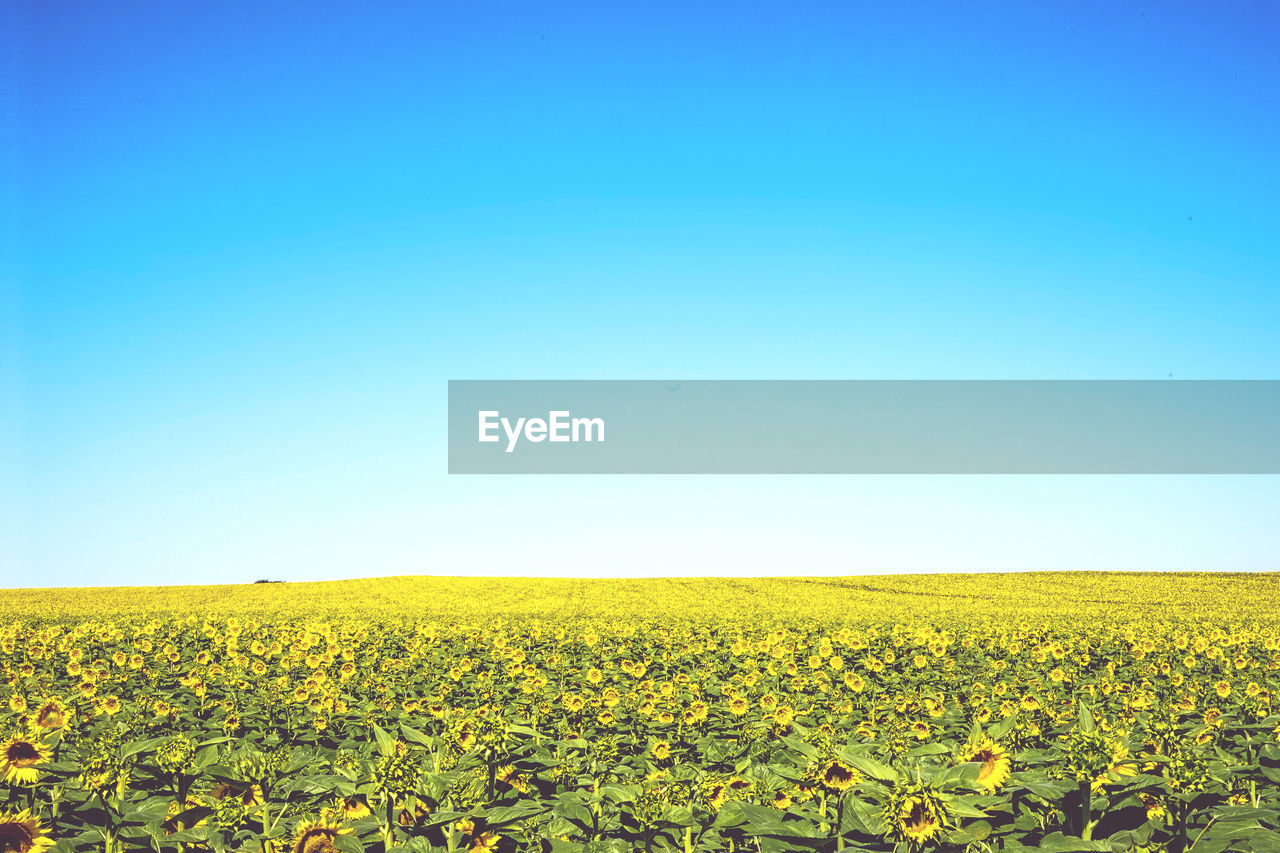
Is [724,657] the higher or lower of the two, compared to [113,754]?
lower

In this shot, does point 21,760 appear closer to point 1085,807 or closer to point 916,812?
point 916,812

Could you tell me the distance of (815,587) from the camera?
141 feet

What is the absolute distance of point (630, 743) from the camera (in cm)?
564

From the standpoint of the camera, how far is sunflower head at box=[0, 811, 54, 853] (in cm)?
267

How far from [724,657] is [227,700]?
586 centimetres

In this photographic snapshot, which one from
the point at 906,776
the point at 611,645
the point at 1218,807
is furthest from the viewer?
the point at 611,645

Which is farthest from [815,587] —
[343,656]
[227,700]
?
[227,700]

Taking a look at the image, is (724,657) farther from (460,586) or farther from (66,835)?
(460,586)

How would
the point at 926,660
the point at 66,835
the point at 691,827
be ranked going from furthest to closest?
the point at 926,660 → the point at 66,835 → the point at 691,827

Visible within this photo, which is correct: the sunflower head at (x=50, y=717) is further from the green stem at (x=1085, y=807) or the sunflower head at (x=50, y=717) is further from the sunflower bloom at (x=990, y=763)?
the green stem at (x=1085, y=807)

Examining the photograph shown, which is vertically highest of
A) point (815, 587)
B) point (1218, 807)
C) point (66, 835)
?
point (1218, 807)

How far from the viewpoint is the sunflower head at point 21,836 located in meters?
2.67

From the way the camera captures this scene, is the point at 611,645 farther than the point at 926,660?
Yes

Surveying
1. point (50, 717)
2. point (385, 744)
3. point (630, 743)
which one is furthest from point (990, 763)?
point (50, 717)
